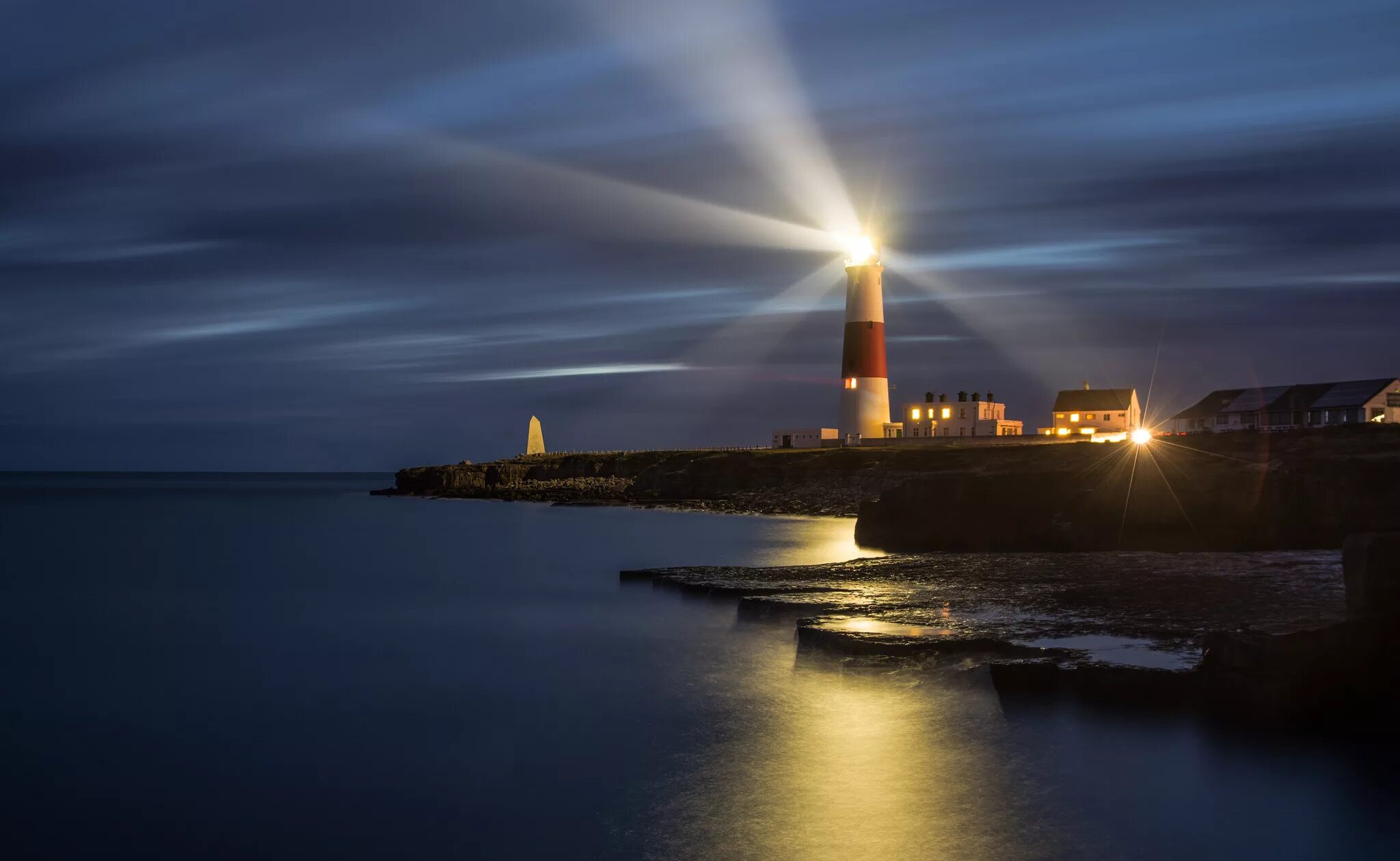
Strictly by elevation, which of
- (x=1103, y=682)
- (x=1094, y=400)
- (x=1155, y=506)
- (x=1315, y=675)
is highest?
(x=1094, y=400)

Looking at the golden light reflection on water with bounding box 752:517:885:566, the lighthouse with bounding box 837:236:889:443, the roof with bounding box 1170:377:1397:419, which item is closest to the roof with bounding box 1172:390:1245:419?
the roof with bounding box 1170:377:1397:419

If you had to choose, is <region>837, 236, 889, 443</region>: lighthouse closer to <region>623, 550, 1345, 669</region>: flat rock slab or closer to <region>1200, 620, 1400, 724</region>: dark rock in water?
<region>623, 550, 1345, 669</region>: flat rock slab

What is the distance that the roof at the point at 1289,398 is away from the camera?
62938 millimetres

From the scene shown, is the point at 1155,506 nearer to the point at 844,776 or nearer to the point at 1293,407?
the point at 844,776

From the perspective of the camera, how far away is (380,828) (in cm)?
1050

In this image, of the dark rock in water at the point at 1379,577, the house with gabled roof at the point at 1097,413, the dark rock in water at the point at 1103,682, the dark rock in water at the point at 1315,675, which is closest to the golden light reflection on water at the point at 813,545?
the dark rock in water at the point at 1103,682

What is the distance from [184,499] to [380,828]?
108 m

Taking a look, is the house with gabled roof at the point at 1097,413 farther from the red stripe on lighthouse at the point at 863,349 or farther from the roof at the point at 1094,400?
the red stripe on lighthouse at the point at 863,349

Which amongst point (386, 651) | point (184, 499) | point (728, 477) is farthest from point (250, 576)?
point (184, 499)

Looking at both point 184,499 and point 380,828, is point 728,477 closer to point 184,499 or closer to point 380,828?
point 380,828

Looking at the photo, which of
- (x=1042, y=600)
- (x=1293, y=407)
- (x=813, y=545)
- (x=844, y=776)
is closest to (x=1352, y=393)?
(x=1293, y=407)

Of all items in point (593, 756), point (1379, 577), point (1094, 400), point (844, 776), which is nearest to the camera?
point (844, 776)

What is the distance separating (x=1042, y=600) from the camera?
1850 centimetres

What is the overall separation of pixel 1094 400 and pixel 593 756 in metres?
70.8
